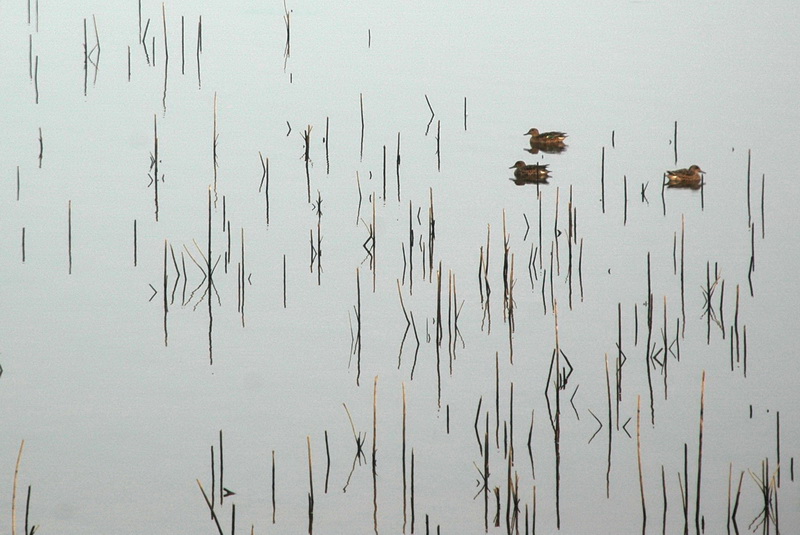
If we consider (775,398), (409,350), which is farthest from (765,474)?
(409,350)

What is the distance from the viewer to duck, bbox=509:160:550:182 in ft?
32.4

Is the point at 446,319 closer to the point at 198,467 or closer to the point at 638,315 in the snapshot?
the point at 638,315

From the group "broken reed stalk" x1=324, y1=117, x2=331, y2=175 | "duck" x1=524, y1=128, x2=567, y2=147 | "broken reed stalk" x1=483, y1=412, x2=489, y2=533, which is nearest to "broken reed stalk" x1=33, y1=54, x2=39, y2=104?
"broken reed stalk" x1=324, y1=117, x2=331, y2=175

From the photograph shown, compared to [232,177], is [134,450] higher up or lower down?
lower down

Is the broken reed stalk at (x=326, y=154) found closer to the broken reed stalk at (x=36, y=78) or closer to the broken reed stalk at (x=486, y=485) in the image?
the broken reed stalk at (x=36, y=78)

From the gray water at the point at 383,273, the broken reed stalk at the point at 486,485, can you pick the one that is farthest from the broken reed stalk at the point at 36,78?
the broken reed stalk at the point at 486,485

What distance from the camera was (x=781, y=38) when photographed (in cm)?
1380

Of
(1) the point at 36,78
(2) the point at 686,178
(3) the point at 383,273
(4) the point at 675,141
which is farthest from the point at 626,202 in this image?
(1) the point at 36,78

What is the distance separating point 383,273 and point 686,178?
278cm

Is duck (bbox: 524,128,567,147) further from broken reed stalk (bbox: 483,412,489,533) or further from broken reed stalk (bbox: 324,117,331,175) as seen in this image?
broken reed stalk (bbox: 483,412,489,533)

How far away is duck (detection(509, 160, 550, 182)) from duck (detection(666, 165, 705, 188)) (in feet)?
2.86

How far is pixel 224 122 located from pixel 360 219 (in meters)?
2.50

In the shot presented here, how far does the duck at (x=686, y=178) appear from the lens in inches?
383

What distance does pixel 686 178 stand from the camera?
9.75 metres
